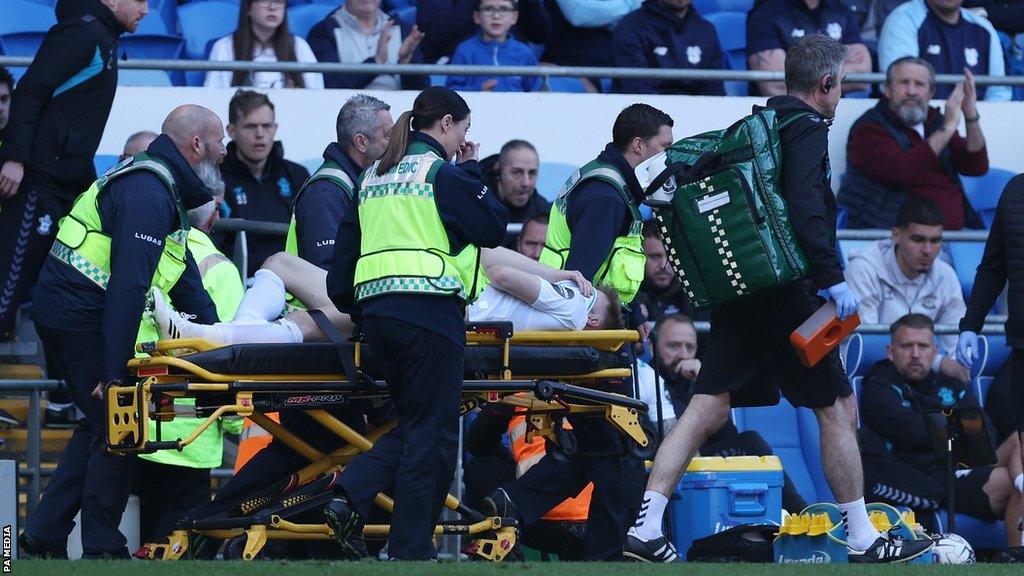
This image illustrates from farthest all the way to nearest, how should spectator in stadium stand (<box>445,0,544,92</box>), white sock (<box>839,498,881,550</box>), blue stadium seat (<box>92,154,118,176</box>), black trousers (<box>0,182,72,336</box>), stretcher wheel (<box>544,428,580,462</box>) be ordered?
1. spectator in stadium stand (<box>445,0,544,92</box>)
2. blue stadium seat (<box>92,154,118,176</box>)
3. black trousers (<box>0,182,72,336</box>)
4. stretcher wheel (<box>544,428,580,462</box>)
5. white sock (<box>839,498,881,550</box>)

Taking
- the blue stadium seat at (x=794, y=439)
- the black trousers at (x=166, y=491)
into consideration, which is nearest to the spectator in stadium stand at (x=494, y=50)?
the blue stadium seat at (x=794, y=439)

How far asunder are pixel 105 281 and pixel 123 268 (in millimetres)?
267

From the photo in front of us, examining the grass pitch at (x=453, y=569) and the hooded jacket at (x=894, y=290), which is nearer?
the grass pitch at (x=453, y=569)

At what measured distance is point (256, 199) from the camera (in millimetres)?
9805

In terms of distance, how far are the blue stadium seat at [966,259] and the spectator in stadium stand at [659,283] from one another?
6.76 ft

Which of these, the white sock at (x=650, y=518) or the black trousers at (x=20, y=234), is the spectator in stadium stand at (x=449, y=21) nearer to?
the black trousers at (x=20, y=234)

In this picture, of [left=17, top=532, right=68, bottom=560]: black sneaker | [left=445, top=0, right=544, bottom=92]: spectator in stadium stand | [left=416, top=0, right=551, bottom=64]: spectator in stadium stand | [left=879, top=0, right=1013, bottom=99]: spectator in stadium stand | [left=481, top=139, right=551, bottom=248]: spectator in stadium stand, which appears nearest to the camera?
[left=17, top=532, right=68, bottom=560]: black sneaker

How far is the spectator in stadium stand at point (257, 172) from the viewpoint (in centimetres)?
961

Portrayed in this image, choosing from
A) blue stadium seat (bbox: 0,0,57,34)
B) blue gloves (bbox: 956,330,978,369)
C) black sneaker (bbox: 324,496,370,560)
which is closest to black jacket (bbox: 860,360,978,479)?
blue gloves (bbox: 956,330,978,369)

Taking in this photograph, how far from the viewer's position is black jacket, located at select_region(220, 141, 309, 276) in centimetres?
974

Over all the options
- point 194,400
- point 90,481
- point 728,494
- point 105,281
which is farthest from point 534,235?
point 90,481

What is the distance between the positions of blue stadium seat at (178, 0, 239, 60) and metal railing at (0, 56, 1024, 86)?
1057 millimetres

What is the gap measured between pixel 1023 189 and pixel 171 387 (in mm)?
3905

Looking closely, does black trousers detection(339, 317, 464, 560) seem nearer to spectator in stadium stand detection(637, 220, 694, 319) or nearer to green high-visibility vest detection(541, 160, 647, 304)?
green high-visibility vest detection(541, 160, 647, 304)
